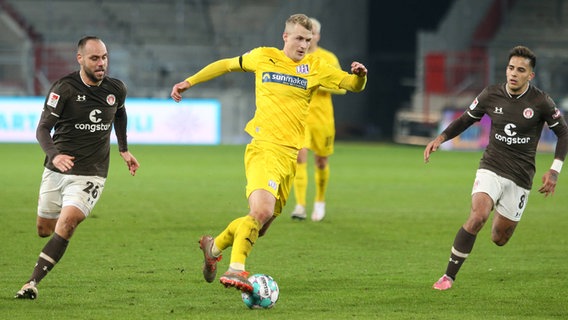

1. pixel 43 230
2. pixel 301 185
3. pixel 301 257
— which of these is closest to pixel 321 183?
pixel 301 185

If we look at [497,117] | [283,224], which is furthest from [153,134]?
[497,117]

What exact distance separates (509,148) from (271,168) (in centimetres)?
212

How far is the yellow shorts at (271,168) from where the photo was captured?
809cm

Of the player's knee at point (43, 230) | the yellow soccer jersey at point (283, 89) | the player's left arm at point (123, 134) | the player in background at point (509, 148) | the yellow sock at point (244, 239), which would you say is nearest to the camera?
the yellow sock at point (244, 239)

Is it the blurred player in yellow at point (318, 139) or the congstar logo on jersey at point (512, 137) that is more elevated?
the congstar logo on jersey at point (512, 137)

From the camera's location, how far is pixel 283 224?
13.3m

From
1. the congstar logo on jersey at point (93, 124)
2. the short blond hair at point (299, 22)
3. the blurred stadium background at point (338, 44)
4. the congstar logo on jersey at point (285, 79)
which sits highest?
the short blond hair at point (299, 22)

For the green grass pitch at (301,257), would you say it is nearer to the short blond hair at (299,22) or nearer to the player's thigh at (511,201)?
the player's thigh at (511,201)

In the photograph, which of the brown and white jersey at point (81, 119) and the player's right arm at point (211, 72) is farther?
the player's right arm at point (211, 72)

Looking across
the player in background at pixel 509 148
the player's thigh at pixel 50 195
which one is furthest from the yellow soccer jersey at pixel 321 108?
the player's thigh at pixel 50 195

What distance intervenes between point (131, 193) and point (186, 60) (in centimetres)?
1805

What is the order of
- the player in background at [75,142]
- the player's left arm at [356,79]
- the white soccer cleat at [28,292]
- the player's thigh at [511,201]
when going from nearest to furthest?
the white soccer cleat at [28,292]
the player in background at [75,142]
the player's left arm at [356,79]
the player's thigh at [511,201]

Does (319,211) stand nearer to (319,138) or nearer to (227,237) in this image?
(319,138)

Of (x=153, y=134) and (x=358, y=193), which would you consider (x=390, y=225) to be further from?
(x=153, y=134)
